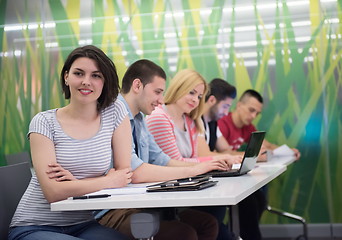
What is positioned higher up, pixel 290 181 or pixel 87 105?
pixel 87 105

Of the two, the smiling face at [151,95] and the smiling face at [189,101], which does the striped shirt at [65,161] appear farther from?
the smiling face at [189,101]

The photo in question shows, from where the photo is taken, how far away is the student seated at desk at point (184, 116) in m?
3.28

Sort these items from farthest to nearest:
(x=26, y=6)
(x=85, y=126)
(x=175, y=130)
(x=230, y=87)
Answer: (x=26, y=6)
(x=230, y=87)
(x=175, y=130)
(x=85, y=126)

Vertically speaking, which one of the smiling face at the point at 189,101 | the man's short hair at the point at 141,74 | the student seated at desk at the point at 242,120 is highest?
the man's short hair at the point at 141,74

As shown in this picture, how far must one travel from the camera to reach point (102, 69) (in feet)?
7.80

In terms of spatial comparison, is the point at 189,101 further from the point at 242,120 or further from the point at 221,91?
the point at 242,120

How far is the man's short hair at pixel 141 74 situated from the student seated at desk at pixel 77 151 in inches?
19.0

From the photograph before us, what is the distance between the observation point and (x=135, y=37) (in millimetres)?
5648

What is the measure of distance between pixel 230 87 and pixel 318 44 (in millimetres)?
1070

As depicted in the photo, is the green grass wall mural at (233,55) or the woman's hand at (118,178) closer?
the woman's hand at (118,178)

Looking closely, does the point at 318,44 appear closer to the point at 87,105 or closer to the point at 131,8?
the point at 131,8

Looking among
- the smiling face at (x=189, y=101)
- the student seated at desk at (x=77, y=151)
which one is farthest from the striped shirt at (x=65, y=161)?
the smiling face at (x=189, y=101)

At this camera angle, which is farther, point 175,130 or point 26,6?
point 26,6

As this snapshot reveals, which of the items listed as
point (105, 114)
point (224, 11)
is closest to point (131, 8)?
point (224, 11)
